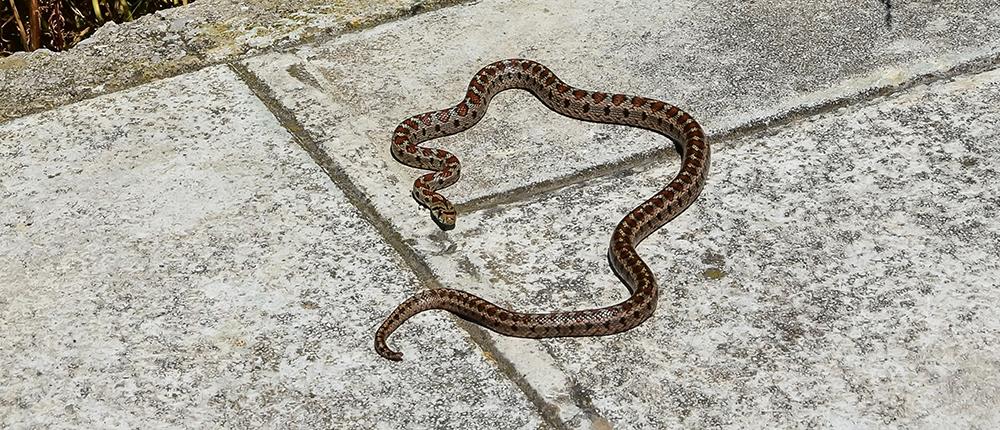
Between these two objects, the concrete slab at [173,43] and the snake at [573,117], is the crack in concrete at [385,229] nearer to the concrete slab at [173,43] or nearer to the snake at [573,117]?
the snake at [573,117]

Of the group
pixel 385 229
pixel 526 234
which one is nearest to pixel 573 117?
pixel 526 234

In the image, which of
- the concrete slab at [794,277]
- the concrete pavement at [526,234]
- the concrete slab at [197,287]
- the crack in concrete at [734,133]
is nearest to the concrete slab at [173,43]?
the concrete pavement at [526,234]

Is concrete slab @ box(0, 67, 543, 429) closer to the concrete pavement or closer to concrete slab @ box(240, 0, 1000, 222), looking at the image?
the concrete pavement

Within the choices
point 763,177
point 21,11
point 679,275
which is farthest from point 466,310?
point 21,11

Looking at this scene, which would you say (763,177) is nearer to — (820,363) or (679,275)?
(679,275)

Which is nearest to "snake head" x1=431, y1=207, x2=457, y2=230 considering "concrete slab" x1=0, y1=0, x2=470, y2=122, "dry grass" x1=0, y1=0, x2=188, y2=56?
"concrete slab" x1=0, y1=0, x2=470, y2=122

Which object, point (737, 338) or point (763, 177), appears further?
point (763, 177)
